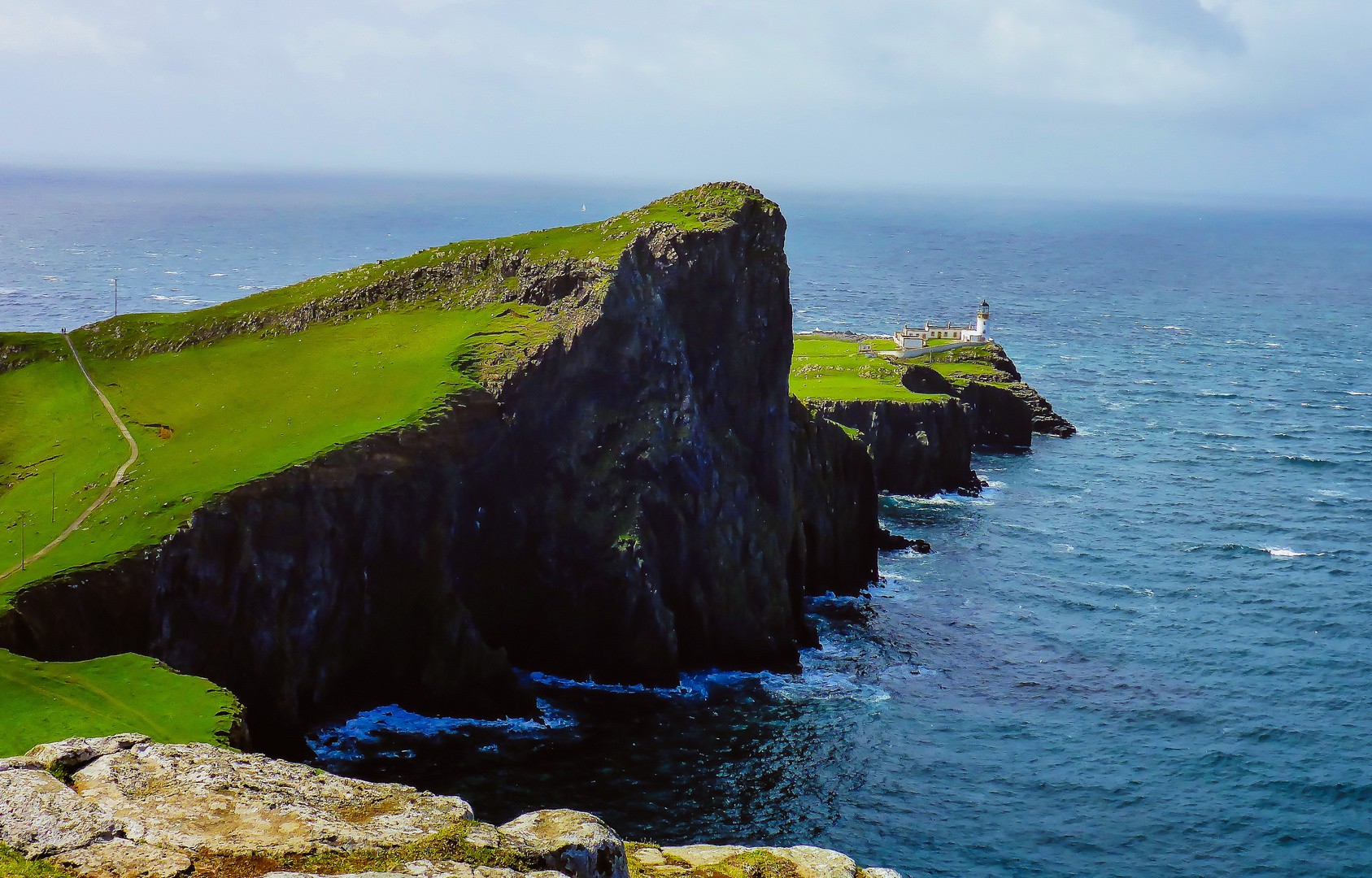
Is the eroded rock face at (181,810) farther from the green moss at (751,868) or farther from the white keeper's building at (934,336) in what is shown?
the white keeper's building at (934,336)

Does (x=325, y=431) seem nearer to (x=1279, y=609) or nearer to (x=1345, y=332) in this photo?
(x=1279, y=609)

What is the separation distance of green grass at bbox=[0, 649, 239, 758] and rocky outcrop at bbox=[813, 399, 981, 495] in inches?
2579

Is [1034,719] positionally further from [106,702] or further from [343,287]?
[343,287]

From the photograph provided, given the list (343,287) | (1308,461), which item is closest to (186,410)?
(343,287)

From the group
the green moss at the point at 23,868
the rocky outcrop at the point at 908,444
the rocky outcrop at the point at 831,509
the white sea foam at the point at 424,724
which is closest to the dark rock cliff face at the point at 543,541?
the rocky outcrop at the point at 831,509

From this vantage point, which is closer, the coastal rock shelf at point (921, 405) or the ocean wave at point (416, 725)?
the ocean wave at point (416, 725)

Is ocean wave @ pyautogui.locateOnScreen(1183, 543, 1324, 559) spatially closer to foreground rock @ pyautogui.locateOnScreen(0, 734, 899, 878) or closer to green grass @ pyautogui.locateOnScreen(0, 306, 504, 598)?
green grass @ pyautogui.locateOnScreen(0, 306, 504, 598)

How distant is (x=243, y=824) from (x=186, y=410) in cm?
4411

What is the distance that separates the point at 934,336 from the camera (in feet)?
472

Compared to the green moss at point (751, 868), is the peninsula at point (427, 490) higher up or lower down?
higher up

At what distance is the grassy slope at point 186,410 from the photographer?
3925 centimetres

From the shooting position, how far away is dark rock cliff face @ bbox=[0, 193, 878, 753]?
48.3m

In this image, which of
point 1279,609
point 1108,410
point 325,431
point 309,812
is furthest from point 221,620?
point 1108,410

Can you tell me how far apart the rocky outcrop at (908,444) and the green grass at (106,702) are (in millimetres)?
65518
